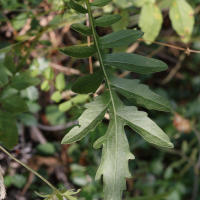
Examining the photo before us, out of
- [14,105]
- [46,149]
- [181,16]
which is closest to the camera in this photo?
[14,105]

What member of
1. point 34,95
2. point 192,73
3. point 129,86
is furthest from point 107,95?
point 192,73

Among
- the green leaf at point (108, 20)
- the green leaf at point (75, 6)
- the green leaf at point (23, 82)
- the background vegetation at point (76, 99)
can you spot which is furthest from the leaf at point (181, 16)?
the green leaf at point (23, 82)

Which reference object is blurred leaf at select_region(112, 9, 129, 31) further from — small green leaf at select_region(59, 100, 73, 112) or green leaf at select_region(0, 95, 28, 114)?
green leaf at select_region(0, 95, 28, 114)

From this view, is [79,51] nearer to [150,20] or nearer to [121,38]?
[121,38]

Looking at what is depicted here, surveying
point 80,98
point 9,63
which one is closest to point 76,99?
point 80,98

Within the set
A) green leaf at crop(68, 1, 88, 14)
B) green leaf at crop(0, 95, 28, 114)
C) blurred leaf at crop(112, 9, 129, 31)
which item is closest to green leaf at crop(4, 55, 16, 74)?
green leaf at crop(0, 95, 28, 114)

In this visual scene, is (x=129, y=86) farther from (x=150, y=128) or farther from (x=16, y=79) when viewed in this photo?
(x=16, y=79)

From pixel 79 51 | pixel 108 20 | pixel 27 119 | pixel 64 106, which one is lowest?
pixel 27 119

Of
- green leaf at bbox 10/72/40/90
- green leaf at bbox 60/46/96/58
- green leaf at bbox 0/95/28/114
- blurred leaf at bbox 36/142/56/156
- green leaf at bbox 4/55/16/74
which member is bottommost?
blurred leaf at bbox 36/142/56/156

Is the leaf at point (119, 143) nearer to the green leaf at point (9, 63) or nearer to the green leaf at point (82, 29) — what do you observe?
the green leaf at point (82, 29)
